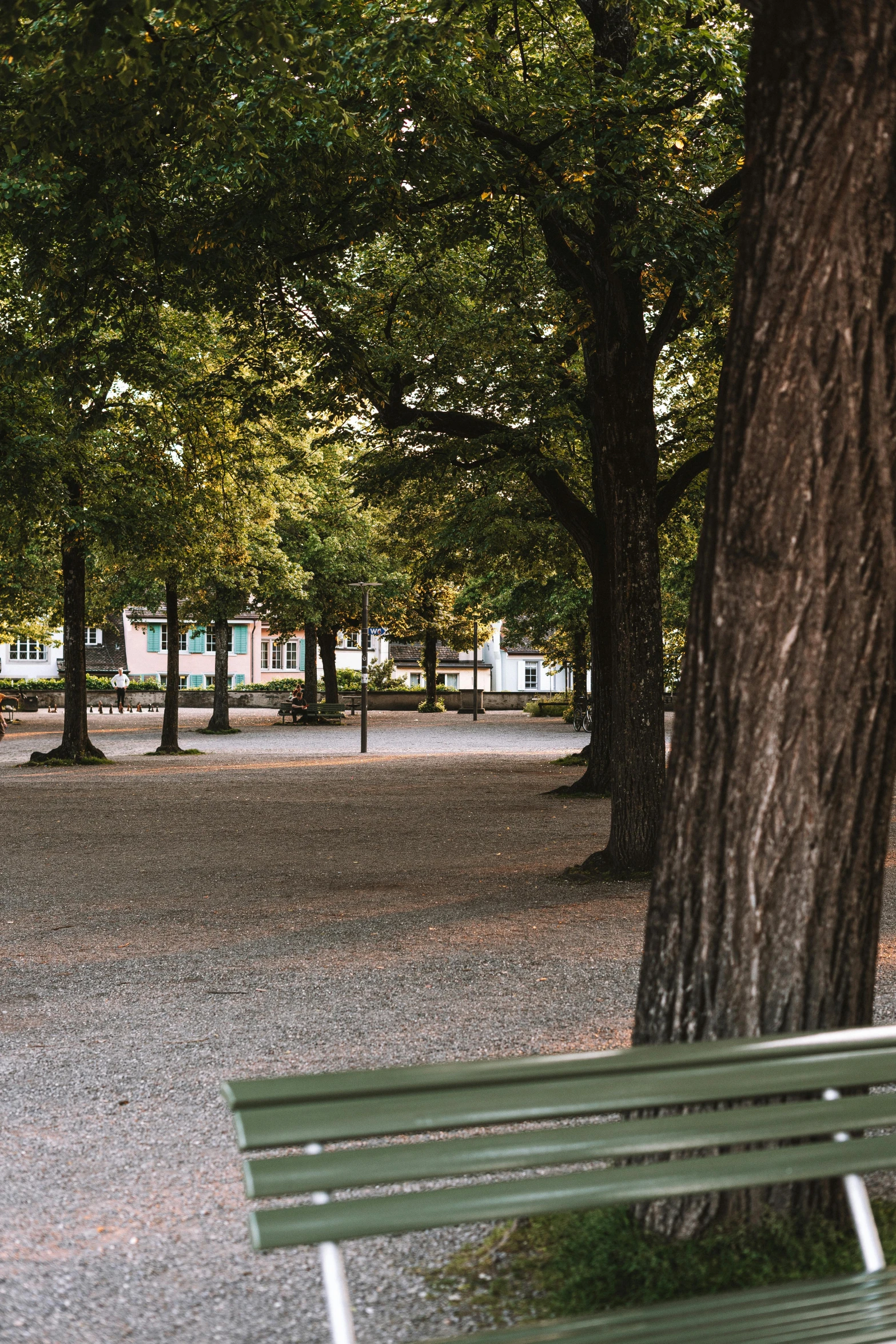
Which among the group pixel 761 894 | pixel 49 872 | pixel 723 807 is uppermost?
pixel 723 807

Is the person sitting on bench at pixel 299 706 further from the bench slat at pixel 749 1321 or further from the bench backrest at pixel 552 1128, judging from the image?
the bench slat at pixel 749 1321

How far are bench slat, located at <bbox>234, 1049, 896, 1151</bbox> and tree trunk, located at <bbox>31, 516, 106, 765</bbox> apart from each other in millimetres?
21494

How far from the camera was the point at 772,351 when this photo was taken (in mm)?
3553

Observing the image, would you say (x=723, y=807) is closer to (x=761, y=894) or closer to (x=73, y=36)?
(x=761, y=894)

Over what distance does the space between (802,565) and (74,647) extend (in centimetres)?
2182

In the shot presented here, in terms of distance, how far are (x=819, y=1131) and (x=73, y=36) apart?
616cm

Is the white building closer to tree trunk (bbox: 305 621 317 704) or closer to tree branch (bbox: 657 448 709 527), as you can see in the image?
tree trunk (bbox: 305 621 317 704)

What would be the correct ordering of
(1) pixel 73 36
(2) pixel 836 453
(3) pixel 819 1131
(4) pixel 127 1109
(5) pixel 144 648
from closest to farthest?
(3) pixel 819 1131, (2) pixel 836 453, (4) pixel 127 1109, (1) pixel 73 36, (5) pixel 144 648

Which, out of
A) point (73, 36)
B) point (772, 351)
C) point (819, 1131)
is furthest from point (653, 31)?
point (819, 1131)

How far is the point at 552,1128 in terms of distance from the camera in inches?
115

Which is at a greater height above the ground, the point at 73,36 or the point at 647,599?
the point at 73,36

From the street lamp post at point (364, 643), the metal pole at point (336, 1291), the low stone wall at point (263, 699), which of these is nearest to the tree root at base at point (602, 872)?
the metal pole at point (336, 1291)

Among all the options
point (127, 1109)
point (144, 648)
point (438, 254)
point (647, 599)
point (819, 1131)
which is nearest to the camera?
point (819, 1131)

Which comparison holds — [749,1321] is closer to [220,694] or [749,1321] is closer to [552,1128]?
[552,1128]
